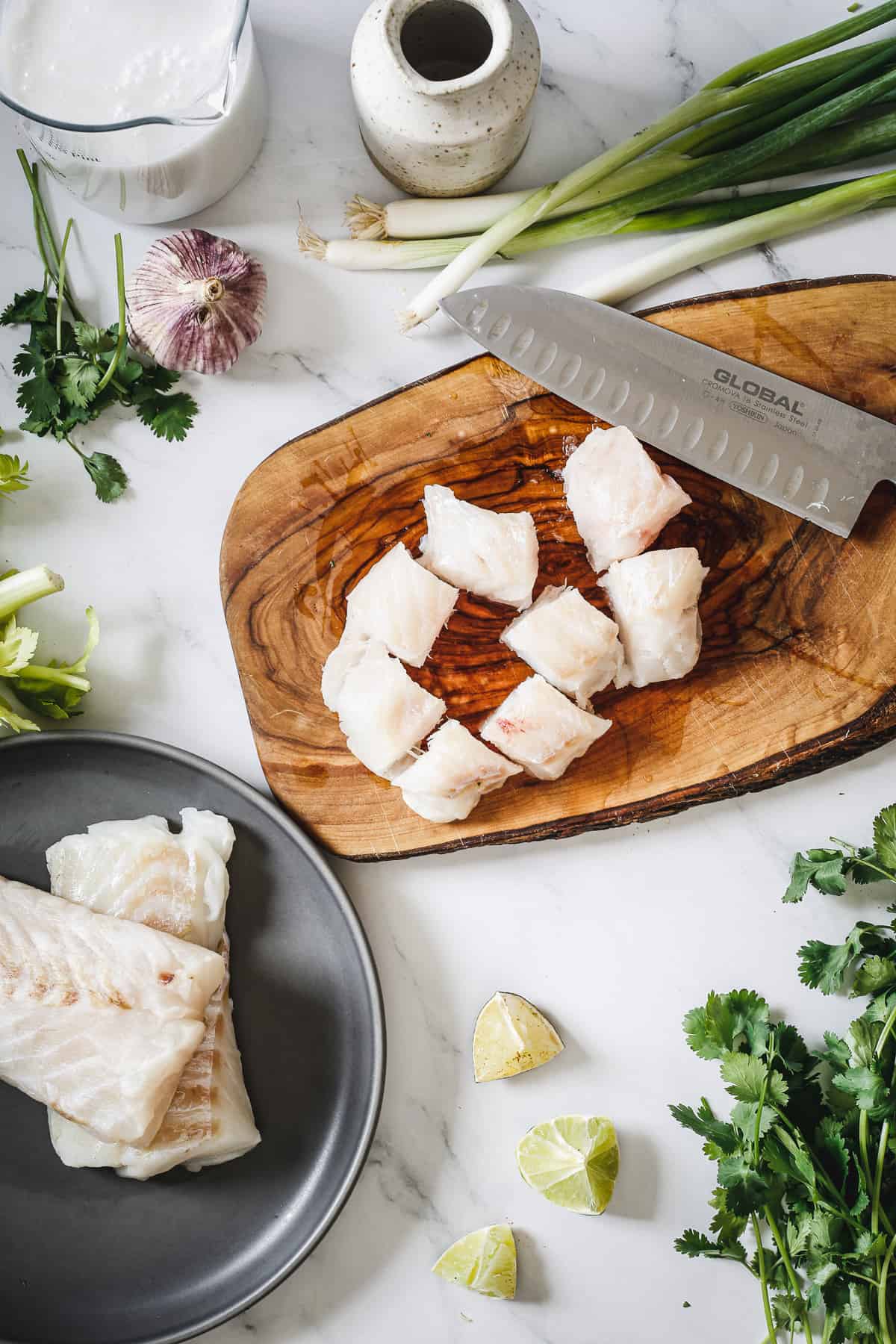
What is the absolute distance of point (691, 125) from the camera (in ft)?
5.97

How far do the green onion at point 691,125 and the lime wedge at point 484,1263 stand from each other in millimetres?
1708

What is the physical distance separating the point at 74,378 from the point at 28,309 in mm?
170

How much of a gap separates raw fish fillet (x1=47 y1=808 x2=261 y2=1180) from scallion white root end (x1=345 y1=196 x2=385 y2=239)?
44.2 inches

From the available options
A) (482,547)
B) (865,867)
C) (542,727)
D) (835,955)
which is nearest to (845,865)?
(865,867)

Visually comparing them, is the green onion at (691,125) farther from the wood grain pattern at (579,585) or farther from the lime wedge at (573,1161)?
the lime wedge at (573,1161)

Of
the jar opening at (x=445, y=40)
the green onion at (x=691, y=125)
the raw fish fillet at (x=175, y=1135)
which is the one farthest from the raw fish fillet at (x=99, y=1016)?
the jar opening at (x=445, y=40)

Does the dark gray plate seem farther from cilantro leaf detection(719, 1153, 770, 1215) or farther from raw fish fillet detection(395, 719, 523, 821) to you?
cilantro leaf detection(719, 1153, 770, 1215)

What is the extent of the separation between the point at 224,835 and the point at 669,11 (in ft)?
5.88

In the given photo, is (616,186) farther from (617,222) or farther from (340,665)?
(340,665)

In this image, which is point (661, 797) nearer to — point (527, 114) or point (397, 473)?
point (397, 473)

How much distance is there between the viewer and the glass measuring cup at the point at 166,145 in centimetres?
157

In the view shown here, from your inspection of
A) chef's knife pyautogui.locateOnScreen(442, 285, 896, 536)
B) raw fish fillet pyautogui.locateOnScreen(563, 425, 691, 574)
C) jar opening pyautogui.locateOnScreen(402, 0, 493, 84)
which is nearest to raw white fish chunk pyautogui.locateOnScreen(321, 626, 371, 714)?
raw fish fillet pyautogui.locateOnScreen(563, 425, 691, 574)

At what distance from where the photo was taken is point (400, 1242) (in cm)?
188

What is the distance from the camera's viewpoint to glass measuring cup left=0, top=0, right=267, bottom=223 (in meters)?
1.57
